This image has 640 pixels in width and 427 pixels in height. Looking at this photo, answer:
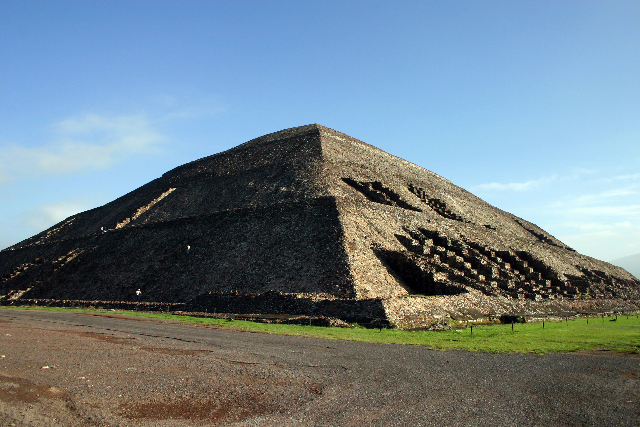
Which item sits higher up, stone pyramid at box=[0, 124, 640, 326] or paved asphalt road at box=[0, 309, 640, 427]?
stone pyramid at box=[0, 124, 640, 326]

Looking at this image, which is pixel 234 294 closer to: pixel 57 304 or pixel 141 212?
pixel 57 304

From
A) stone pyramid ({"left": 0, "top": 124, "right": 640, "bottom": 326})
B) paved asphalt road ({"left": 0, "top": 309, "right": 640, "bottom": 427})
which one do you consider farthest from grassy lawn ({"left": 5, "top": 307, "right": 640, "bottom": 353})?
stone pyramid ({"left": 0, "top": 124, "right": 640, "bottom": 326})

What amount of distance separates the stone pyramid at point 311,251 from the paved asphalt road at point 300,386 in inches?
329

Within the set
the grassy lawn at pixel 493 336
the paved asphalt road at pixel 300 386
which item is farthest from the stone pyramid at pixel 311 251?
the paved asphalt road at pixel 300 386

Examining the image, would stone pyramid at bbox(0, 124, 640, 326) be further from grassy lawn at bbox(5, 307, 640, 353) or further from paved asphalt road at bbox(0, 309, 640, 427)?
paved asphalt road at bbox(0, 309, 640, 427)

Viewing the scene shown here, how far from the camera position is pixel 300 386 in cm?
884

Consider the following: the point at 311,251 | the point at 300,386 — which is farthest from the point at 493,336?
the point at 311,251

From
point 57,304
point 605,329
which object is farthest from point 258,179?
point 605,329

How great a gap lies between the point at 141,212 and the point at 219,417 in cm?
4344

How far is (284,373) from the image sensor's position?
995cm

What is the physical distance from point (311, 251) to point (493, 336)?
12268 millimetres

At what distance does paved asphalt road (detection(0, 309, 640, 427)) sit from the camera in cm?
699

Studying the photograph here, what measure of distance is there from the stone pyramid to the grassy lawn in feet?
7.21

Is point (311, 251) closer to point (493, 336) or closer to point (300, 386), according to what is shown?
point (493, 336)
